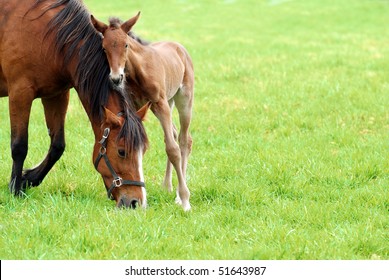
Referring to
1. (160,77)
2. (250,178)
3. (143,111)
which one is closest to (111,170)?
(143,111)

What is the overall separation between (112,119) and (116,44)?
25.0 inches

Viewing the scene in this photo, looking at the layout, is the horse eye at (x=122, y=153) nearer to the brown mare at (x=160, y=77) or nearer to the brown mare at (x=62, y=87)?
the brown mare at (x=62, y=87)

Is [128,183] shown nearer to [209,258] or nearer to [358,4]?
[209,258]

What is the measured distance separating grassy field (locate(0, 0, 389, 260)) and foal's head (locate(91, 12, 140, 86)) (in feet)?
3.84

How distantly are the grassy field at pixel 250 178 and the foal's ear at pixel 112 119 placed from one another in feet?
2.41

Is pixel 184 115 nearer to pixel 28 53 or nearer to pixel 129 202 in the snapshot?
pixel 129 202

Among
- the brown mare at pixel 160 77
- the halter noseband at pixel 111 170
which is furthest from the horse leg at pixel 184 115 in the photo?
the halter noseband at pixel 111 170

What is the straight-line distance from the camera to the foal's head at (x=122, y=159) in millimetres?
5824

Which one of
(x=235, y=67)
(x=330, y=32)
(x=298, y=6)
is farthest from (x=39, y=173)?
(x=298, y=6)

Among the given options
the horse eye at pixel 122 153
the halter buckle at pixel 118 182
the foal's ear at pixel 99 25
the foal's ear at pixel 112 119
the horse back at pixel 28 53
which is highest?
the foal's ear at pixel 99 25

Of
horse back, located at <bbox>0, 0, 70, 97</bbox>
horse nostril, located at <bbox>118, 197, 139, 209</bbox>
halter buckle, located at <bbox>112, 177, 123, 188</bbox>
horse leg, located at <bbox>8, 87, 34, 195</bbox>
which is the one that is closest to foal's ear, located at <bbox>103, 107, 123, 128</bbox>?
halter buckle, located at <bbox>112, 177, 123, 188</bbox>

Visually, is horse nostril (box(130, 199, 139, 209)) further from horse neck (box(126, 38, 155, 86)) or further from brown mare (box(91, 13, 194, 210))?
horse neck (box(126, 38, 155, 86))

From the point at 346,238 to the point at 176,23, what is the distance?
17489 millimetres

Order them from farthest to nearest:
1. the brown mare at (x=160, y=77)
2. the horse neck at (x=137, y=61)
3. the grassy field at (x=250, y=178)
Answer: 1. the horse neck at (x=137, y=61)
2. the brown mare at (x=160, y=77)
3. the grassy field at (x=250, y=178)
